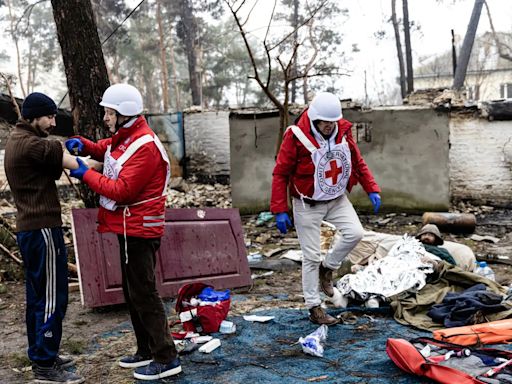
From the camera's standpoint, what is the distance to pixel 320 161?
450 centimetres

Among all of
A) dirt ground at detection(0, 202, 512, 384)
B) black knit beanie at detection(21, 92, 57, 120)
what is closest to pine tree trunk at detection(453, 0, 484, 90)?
dirt ground at detection(0, 202, 512, 384)

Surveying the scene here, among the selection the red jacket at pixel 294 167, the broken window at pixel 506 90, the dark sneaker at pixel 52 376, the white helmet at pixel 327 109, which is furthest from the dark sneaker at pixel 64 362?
the broken window at pixel 506 90

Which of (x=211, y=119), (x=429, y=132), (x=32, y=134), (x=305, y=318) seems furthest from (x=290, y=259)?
(x=211, y=119)

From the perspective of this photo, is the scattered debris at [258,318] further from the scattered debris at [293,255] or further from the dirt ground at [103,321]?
the scattered debris at [293,255]

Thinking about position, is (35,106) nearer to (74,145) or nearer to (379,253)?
(74,145)

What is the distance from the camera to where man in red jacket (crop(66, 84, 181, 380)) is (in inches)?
134

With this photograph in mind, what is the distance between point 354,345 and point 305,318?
2.58 feet

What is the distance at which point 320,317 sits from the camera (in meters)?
4.66

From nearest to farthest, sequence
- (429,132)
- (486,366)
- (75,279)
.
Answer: (486,366)
(75,279)
(429,132)

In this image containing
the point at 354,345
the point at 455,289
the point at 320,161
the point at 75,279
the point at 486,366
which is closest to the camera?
the point at 486,366

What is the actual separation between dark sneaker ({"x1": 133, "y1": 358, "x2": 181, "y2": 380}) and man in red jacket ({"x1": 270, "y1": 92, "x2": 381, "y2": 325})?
147cm

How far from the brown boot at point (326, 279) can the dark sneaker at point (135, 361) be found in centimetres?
182

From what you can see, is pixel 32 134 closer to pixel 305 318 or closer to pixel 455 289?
pixel 305 318

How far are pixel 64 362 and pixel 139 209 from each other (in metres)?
1.36
